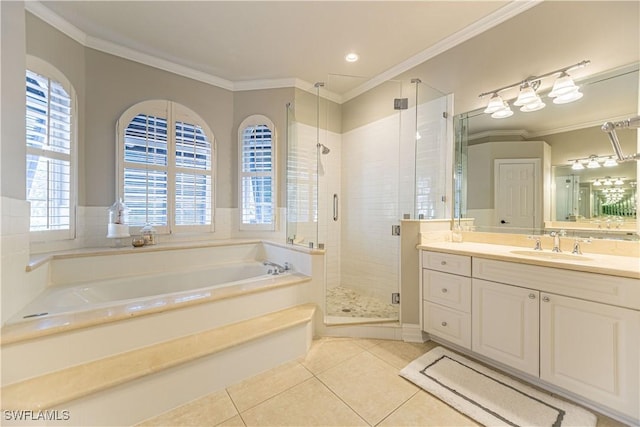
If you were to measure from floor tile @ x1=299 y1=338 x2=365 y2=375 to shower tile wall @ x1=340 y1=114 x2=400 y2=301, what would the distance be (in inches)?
32.7

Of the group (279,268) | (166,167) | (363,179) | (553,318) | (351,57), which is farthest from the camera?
(363,179)

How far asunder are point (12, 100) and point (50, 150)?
3.00 ft

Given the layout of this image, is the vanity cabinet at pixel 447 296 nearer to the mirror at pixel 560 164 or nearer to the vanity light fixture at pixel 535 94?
the mirror at pixel 560 164

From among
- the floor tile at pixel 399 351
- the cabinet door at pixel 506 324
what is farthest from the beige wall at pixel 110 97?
the cabinet door at pixel 506 324

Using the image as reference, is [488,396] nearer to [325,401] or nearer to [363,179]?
[325,401]

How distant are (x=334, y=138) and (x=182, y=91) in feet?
6.53

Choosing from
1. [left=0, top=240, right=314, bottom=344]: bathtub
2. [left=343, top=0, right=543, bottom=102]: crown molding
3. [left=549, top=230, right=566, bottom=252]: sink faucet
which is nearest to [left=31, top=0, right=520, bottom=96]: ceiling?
[left=343, top=0, right=543, bottom=102]: crown molding

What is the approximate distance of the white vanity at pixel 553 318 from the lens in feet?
4.09

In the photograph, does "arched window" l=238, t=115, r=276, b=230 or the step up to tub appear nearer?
the step up to tub

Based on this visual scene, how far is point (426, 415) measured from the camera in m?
1.37

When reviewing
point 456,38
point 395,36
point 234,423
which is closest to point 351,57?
point 395,36

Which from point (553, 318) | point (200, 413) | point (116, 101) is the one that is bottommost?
point (200, 413)

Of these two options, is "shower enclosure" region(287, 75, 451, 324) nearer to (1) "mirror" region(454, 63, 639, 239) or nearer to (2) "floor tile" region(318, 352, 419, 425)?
(1) "mirror" region(454, 63, 639, 239)

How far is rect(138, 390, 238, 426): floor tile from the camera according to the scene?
133cm
